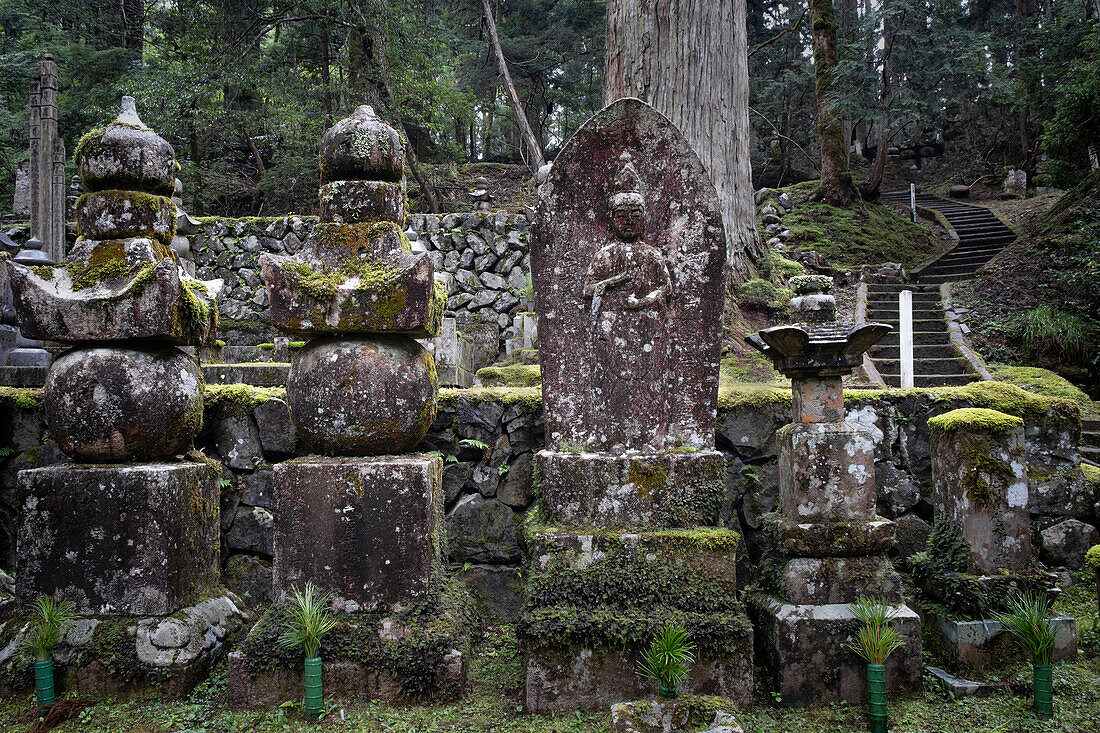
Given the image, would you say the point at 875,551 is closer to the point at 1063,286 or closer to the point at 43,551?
the point at 43,551

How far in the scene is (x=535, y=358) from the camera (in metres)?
7.61

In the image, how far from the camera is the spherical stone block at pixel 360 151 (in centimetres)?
321

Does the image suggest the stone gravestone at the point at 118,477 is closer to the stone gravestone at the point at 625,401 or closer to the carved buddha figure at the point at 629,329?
the stone gravestone at the point at 625,401

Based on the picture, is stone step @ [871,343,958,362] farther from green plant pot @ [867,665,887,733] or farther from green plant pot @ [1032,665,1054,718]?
green plant pot @ [867,665,887,733]

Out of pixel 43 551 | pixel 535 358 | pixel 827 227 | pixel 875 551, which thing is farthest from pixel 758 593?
pixel 827 227

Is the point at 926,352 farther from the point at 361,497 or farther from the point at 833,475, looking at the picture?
the point at 361,497

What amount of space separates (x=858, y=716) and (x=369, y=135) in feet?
11.5

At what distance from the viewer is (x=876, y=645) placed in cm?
278

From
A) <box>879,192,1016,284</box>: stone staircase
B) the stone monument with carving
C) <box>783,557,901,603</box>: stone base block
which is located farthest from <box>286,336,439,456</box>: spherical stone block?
<box>879,192,1016,284</box>: stone staircase

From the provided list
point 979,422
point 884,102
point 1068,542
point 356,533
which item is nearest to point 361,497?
point 356,533

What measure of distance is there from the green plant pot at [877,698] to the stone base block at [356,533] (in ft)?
6.34

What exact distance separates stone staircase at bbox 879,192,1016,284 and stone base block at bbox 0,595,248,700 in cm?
1188

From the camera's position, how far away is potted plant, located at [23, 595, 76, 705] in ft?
8.81

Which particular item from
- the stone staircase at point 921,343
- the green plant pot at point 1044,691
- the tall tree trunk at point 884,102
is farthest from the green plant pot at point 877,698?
the tall tree trunk at point 884,102
